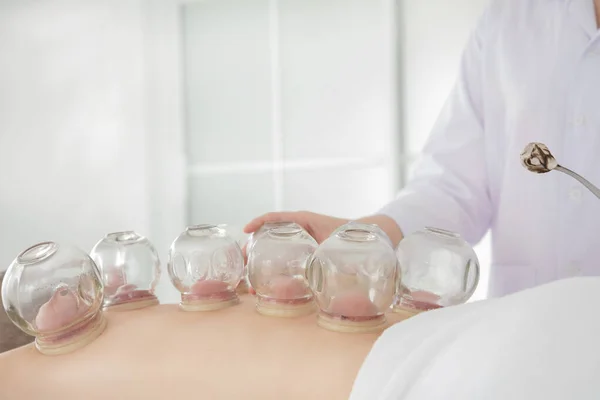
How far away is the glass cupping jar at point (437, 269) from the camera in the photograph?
41cm

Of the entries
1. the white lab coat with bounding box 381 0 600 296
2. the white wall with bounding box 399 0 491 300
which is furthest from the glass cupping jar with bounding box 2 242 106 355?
the white wall with bounding box 399 0 491 300

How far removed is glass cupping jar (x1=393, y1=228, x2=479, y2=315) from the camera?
0.41 meters

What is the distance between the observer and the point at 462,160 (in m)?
0.93

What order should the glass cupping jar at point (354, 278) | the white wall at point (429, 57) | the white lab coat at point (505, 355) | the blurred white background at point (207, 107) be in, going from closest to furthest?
1. the white lab coat at point (505, 355)
2. the glass cupping jar at point (354, 278)
3. the white wall at point (429, 57)
4. the blurred white background at point (207, 107)

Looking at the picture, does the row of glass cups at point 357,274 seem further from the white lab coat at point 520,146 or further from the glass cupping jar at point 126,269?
the white lab coat at point 520,146

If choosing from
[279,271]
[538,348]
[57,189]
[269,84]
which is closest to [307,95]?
[269,84]

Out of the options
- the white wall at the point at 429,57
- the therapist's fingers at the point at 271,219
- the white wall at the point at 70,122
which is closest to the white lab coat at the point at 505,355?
the therapist's fingers at the point at 271,219

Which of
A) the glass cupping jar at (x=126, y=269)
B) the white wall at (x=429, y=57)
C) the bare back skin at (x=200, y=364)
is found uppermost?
the white wall at (x=429, y=57)

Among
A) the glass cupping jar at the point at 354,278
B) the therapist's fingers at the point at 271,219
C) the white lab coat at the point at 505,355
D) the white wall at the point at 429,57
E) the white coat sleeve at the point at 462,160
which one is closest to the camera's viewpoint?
the white lab coat at the point at 505,355

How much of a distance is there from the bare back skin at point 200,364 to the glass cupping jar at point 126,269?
5 centimetres

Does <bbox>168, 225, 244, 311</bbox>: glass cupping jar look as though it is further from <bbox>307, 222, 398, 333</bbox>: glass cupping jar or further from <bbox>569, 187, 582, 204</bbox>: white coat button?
<bbox>569, 187, 582, 204</bbox>: white coat button

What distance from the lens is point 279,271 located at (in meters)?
0.42

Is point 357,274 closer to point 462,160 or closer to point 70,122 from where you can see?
point 462,160

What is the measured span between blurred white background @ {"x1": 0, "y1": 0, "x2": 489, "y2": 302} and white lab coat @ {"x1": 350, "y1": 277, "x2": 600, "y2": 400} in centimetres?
147
